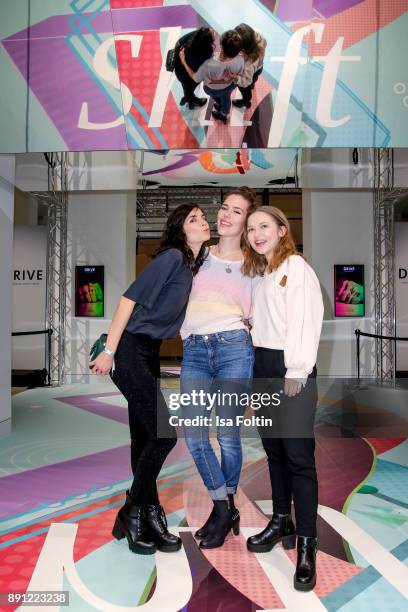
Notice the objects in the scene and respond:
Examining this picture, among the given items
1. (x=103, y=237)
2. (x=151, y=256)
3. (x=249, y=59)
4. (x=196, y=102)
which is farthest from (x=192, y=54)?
(x=103, y=237)

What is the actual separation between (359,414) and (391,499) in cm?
257

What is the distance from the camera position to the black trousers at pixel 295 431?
1778 millimetres

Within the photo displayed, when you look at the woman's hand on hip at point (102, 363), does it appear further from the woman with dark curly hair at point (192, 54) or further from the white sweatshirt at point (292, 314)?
the woman with dark curly hair at point (192, 54)

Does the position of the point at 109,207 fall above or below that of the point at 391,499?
above

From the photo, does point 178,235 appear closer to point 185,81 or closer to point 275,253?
point 275,253

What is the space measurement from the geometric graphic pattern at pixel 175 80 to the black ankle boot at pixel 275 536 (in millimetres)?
2814

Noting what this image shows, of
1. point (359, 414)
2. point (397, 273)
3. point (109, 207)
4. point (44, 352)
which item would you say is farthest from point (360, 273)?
point (44, 352)

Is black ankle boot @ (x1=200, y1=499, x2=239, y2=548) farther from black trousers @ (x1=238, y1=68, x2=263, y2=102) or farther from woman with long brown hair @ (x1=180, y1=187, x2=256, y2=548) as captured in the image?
black trousers @ (x1=238, y1=68, x2=263, y2=102)

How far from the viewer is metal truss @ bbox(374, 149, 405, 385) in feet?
24.9

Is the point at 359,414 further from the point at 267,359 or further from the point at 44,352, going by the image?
the point at 44,352

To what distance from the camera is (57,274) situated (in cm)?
827

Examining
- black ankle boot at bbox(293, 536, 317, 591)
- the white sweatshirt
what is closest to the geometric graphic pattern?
the white sweatshirt

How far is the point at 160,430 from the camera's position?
6.49 feet

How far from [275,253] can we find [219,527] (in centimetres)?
118
